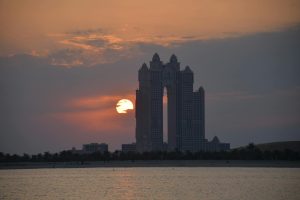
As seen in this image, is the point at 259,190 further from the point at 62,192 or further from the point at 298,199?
the point at 62,192

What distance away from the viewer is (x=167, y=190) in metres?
126

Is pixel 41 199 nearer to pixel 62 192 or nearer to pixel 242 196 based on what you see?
pixel 62 192

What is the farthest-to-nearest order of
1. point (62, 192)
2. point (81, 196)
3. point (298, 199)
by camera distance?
1. point (62, 192)
2. point (81, 196)
3. point (298, 199)

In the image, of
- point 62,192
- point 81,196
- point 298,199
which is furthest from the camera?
point 62,192

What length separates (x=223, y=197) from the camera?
108m

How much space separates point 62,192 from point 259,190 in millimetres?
32940

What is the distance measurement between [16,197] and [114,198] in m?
16.2

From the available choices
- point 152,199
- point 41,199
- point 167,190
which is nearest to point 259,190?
point 167,190

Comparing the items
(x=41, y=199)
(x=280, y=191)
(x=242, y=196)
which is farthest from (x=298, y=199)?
(x=41, y=199)

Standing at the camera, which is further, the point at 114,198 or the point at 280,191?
the point at 280,191

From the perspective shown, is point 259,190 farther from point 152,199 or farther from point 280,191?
point 152,199

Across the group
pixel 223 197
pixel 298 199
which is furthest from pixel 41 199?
Result: pixel 298 199

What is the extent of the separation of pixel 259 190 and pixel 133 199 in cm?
2822

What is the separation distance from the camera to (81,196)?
364 feet
